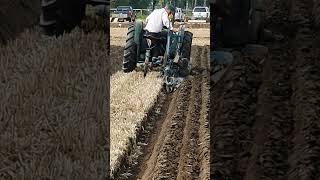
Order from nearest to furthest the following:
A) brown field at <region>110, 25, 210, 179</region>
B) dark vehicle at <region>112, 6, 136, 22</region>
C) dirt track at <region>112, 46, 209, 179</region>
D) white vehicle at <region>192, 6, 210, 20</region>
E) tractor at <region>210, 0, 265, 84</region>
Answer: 1. white vehicle at <region>192, 6, 210, 20</region>
2. dark vehicle at <region>112, 6, 136, 22</region>
3. brown field at <region>110, 25, 210, 179</region>
4. dirt track at <region>112, 46, 209, 179</region>
5. tractor at <region>210, 0, 265, 84</region>

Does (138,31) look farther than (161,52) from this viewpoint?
No

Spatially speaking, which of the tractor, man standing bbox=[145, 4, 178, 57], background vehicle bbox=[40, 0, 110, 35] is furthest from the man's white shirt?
the tractor

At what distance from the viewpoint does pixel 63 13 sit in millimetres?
4996

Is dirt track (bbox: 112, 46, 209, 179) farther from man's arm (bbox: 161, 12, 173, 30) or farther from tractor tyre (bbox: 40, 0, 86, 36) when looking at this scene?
tractor tyre (bbox: 40, 0, 86, 36)

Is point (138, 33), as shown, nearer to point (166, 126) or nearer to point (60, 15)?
point (60, 15)

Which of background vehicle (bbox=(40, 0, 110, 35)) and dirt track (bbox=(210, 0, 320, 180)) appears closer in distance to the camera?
background vehicle (bbox=(40, 0, 110, 35))

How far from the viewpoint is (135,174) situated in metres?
5.29

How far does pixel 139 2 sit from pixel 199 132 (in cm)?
173

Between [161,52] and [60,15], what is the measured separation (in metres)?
0.95

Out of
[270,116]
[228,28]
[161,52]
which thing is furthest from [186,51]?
[270,116]

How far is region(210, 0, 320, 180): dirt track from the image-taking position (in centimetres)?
559

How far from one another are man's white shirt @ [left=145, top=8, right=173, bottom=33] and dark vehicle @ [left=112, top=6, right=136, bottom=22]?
0.47 ft

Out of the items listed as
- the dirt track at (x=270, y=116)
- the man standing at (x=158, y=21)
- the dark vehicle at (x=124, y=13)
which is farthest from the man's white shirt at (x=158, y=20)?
the dirt track at (x=270, y=116)

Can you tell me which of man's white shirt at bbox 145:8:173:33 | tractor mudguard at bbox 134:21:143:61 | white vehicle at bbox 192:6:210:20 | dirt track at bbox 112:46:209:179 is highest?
white vehicle at bbox 192:6:210:20
